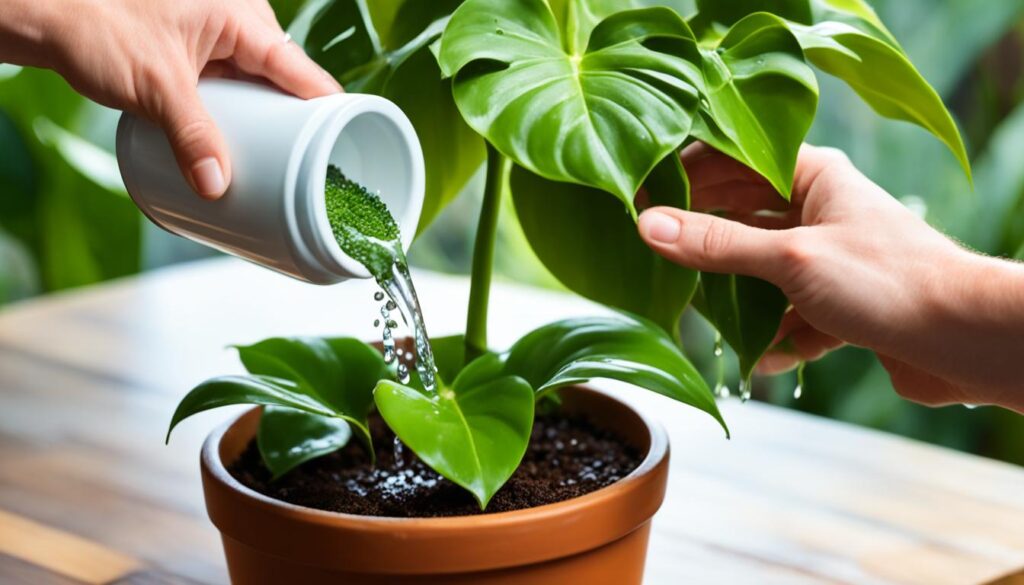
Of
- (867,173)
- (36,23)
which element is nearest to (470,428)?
(36,23)

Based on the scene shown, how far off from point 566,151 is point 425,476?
31 cm

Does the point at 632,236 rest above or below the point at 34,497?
above

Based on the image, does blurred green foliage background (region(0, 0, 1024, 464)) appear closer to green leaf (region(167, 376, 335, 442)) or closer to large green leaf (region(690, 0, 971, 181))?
large green leaf (region(690, 0, 971, 181))

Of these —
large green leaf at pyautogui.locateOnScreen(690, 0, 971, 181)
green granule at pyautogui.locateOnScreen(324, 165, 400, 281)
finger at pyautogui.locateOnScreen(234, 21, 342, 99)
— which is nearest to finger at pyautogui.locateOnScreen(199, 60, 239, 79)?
finger at pyautogui.locateOnScreen(234, 21, 342, 99)

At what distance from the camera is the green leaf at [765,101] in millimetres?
772

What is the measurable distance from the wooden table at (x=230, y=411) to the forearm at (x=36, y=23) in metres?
0.45

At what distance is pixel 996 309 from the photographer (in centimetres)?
82

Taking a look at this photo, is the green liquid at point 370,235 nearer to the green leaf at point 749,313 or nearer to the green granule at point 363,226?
the green granule at point 363,226

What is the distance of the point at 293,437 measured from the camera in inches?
35.4

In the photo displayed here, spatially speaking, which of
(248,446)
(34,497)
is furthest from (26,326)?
(248,446)

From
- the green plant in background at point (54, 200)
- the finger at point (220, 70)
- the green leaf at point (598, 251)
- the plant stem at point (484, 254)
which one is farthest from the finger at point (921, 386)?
the green plant in background at point (54, 200)

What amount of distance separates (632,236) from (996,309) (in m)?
0.26

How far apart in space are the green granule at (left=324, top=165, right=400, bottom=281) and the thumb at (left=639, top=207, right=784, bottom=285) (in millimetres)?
167

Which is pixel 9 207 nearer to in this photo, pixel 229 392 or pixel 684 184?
pixel 229 392
